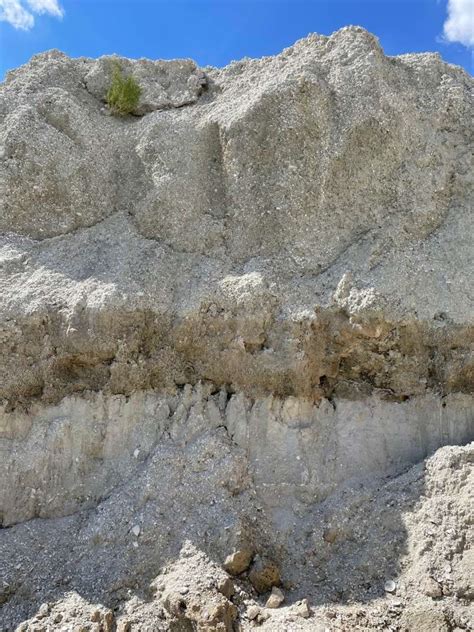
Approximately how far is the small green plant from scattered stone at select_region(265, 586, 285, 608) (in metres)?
8.64

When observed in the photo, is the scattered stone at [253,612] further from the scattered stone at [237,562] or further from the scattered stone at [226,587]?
the scattered stone at [237,562]

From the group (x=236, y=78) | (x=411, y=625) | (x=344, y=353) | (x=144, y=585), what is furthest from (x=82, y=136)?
(x=411, y=625)

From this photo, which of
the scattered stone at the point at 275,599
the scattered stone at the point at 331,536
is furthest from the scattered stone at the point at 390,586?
the scattered stone at the point at 275,599

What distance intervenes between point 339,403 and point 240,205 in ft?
11.8

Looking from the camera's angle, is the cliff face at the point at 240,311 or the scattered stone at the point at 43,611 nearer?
the scattered stone at the point at 43,611

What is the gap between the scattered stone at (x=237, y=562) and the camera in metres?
6.63

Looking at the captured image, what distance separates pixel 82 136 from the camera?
9938mm

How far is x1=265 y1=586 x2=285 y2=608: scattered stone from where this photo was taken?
21.0 feet

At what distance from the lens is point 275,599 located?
645cm

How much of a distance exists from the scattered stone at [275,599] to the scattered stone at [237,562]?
45 cm

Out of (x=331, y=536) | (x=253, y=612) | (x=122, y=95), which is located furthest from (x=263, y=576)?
(x=122, y=95)

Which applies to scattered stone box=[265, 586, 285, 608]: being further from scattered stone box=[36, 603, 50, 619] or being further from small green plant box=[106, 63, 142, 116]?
small green plant box=[106, 63, 142, 116]

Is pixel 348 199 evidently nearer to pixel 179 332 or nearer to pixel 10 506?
pixel 179 332

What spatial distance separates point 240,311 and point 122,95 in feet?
17.0
